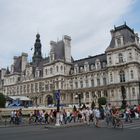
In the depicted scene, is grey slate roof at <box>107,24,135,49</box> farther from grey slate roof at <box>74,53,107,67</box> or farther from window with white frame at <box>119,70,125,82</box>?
window with white frame at <box>119,70,125,82</box>

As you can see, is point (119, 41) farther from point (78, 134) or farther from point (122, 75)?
point (78, 134)

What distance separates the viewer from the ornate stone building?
198ft

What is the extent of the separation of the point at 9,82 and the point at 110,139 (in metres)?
86.1

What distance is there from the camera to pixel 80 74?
7344 cm

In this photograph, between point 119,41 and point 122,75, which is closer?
point 122,75

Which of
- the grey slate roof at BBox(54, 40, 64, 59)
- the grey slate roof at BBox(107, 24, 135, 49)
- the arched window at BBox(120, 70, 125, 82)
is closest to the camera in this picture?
the arched window at BBox(120, 70, 125, 82)

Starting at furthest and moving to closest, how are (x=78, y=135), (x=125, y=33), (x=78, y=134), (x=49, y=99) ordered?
(x=49, y=99), (x=125, y=33), (x=78, y=134), (x=78, y=135)

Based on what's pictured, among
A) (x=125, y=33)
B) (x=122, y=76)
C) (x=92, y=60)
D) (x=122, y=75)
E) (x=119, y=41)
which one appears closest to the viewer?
(x=122, y=76)

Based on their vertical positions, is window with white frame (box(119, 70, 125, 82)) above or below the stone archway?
above

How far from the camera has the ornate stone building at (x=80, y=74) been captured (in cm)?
6044

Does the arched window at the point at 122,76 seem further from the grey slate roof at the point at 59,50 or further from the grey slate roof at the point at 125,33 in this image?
the grey slate roof at the point at 59,50

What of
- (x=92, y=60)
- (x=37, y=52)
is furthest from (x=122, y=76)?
(x=37, y=52)

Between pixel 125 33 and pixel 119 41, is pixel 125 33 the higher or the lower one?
the higher one

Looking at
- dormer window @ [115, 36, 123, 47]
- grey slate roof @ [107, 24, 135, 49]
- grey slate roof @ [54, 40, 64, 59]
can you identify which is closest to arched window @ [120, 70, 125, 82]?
dormer window @ [115, 36, 123, 47]
